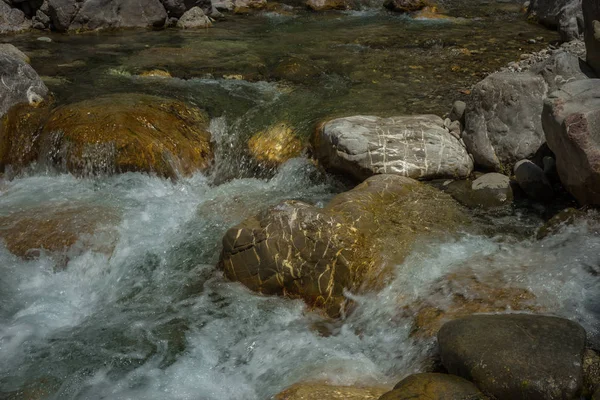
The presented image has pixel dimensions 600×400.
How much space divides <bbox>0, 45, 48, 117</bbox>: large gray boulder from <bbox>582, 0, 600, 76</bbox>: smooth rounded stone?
27.0 feet

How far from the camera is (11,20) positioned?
16156 millimetres

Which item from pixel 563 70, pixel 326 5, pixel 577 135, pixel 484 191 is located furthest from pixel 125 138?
pixel 326 5

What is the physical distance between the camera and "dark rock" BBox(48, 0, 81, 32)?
15.9m

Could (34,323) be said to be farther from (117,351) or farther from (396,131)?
(396,131)

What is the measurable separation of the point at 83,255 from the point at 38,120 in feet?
10.9

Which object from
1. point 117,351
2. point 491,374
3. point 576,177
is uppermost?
point 576,177

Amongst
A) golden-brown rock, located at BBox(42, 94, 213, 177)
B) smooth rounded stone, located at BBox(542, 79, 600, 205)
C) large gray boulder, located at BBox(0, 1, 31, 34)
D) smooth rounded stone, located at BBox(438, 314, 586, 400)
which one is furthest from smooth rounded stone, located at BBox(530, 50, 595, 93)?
large gray boulder, located at BBox(0, 1, 31, 34)

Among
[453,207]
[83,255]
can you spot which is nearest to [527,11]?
[453,207]

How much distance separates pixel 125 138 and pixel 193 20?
8751 mm

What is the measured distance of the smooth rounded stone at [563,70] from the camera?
319 inches

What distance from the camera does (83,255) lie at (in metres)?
7.32

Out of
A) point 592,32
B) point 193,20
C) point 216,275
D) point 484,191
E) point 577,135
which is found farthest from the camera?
point 193,20

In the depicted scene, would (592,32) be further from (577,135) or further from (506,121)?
(577,135)

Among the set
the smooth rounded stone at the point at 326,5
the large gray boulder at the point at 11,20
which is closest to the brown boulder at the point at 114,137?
the large gray boulder at the point at 11,20
